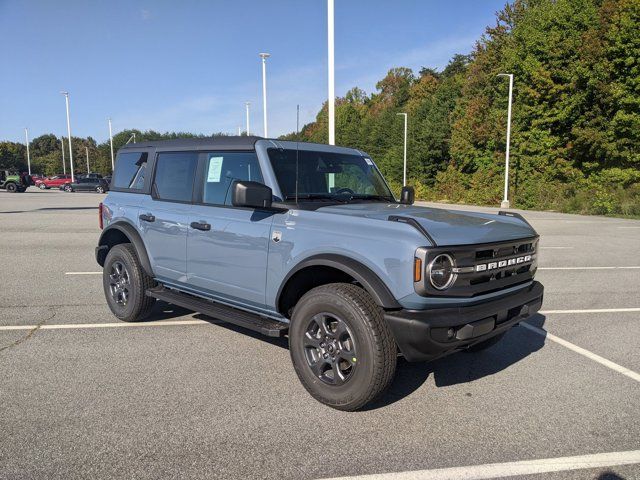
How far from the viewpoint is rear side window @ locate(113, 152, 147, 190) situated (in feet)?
17.8

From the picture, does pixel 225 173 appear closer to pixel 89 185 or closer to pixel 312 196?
pixel 312 196

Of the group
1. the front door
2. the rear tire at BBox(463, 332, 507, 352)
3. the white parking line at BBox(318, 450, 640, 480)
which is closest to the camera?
the white parking line at BBox(318, 450, 640, 480)

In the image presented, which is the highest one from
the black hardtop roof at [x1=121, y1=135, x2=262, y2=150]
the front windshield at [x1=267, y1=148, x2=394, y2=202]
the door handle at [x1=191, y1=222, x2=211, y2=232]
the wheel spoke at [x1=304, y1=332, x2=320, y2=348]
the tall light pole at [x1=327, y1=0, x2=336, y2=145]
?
the tall light pole at [x1=327, y1=0, x2=336, y2=145]

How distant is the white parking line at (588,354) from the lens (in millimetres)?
4194

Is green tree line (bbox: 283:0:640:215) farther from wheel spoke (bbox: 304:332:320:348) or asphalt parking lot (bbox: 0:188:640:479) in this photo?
wheel spoke (bbox: 304:332:320:348)

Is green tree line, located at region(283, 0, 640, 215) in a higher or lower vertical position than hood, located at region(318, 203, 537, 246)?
higher

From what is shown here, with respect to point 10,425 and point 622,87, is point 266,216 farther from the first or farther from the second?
point 622,87

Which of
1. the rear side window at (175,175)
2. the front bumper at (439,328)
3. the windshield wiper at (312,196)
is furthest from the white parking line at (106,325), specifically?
the front bumper at (439,328)

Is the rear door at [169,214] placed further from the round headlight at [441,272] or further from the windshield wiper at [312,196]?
the round headlight at [441,272]

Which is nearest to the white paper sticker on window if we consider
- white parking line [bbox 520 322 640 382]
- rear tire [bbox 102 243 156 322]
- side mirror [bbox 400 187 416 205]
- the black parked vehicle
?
rear tire [bbox 102 243 156 322]

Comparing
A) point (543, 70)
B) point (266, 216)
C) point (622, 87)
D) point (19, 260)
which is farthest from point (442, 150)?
point (266, 216)

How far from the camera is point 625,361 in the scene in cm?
449

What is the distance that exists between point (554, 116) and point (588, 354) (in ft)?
109

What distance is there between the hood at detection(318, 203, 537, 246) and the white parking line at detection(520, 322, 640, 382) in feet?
4.93
